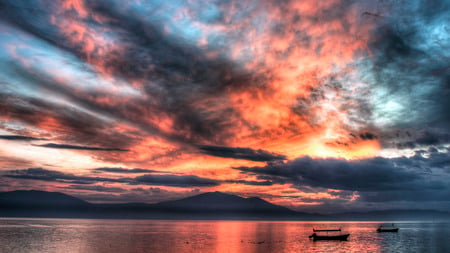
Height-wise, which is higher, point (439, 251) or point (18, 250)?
point (439, 251)

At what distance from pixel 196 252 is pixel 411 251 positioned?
8065 cm

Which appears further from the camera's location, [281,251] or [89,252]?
[281,251]

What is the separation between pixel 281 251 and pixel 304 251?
9179 millimetres

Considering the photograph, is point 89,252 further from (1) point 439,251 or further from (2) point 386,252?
(1) point 439,251

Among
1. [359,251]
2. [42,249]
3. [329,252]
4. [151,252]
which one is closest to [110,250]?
[151,252]

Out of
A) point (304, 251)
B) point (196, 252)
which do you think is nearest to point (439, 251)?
point (304, 251)

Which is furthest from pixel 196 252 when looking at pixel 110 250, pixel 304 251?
pixel 304 251

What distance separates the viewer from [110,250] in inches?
4405

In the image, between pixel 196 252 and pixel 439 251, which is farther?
pixel 439 251

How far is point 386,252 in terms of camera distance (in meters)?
120

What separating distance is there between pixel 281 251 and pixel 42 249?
83883mm

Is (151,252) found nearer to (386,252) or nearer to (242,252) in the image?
(242,252)

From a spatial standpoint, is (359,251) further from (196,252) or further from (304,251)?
(196,252)

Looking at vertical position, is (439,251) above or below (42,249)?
above
